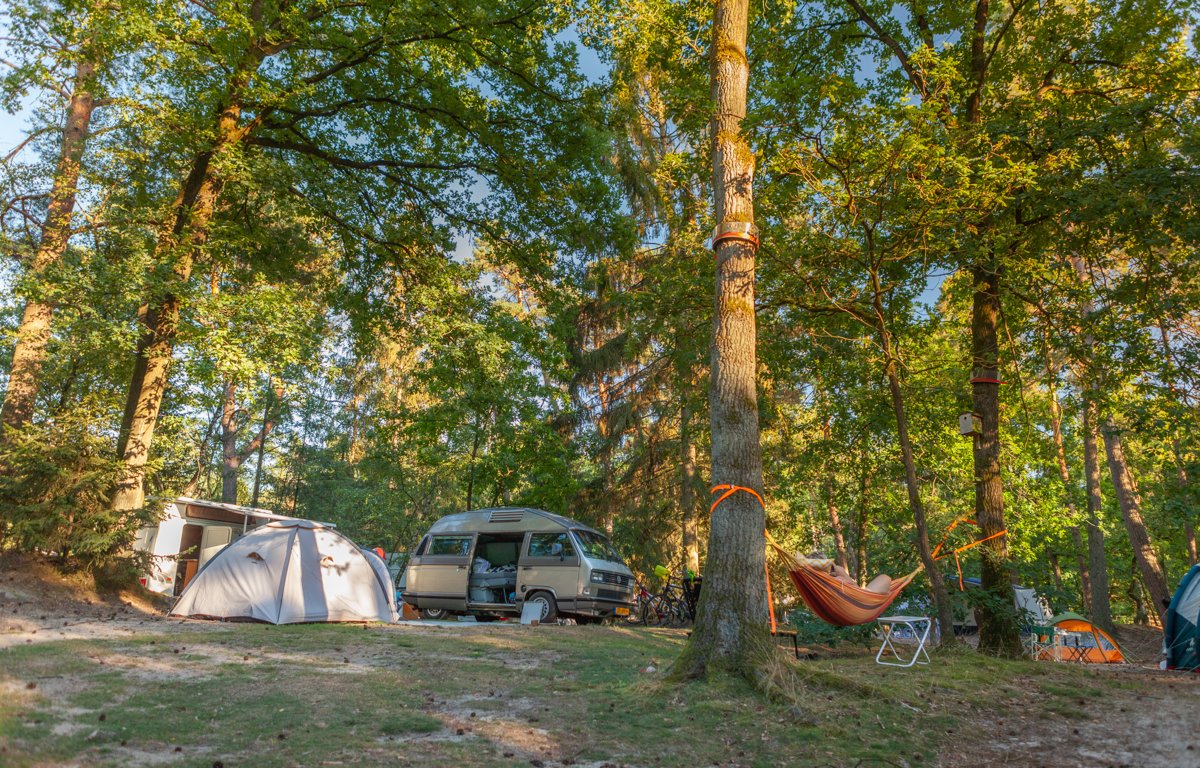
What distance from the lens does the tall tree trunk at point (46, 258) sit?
11758 millimetres

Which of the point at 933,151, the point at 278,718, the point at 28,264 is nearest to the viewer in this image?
the point at 278,718

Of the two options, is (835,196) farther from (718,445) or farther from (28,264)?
(28,264)

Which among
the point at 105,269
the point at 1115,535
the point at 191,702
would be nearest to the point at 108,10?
the point at 105,269

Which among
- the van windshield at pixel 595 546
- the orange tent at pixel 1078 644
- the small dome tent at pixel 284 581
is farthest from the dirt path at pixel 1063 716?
the van windshield at pixel 595 546

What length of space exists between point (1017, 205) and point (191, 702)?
1003 cm

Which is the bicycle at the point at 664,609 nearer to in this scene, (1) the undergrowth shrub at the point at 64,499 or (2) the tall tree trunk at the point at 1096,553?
(1) the undergrowth shrub at the point at 64,499

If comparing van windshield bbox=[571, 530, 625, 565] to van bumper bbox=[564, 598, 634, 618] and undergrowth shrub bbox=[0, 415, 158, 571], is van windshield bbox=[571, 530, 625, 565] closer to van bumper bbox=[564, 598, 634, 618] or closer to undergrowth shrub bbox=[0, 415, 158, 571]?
van bumper bbox=[564, 598, 634, 618]

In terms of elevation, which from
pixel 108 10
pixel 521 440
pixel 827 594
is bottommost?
pixel 827 594

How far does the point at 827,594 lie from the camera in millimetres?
6648

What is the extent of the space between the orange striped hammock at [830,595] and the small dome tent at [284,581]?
7067 millimetres

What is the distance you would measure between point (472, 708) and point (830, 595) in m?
3.78

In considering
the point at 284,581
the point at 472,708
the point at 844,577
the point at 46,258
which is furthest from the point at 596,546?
the point at 46,258

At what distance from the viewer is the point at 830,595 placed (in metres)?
6.66

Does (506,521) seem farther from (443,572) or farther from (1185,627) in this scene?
(1185,627)
